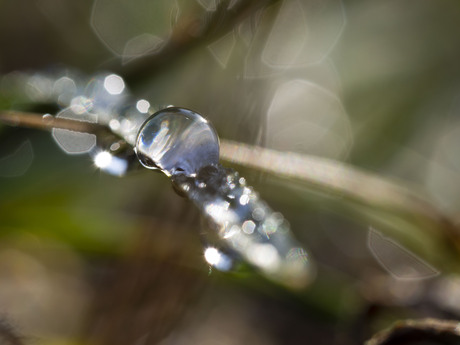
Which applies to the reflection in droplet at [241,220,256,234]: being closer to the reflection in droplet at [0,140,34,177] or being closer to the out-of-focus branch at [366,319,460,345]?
the out-of-focus branch at [366,319,460,345]

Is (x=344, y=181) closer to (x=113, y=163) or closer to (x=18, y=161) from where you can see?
(x=113, y=163)

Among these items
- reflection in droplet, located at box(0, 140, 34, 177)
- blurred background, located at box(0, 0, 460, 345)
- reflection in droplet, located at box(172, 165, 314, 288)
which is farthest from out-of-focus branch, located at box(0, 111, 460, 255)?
reflection in droplet, located at box(172, 165, 314, 288)

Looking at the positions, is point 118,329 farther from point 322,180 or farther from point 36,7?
point 36,7

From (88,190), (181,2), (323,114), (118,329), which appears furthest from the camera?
(323,114)

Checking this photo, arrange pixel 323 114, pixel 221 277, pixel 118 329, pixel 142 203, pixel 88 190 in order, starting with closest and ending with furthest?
pixel 118 329 → pixel 221 277 → pixel 88 190 → pixel 142 203 → pixel 323 114

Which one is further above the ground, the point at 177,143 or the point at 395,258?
the point at 395,258

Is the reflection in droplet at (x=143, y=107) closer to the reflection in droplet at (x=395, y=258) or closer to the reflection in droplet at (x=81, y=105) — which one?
the reflection in droplet at (x=81, y=105)

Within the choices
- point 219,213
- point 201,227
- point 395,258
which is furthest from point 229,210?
point 395,258

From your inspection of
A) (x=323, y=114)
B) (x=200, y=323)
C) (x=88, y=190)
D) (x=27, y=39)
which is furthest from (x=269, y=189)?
(x=27, y=39)
